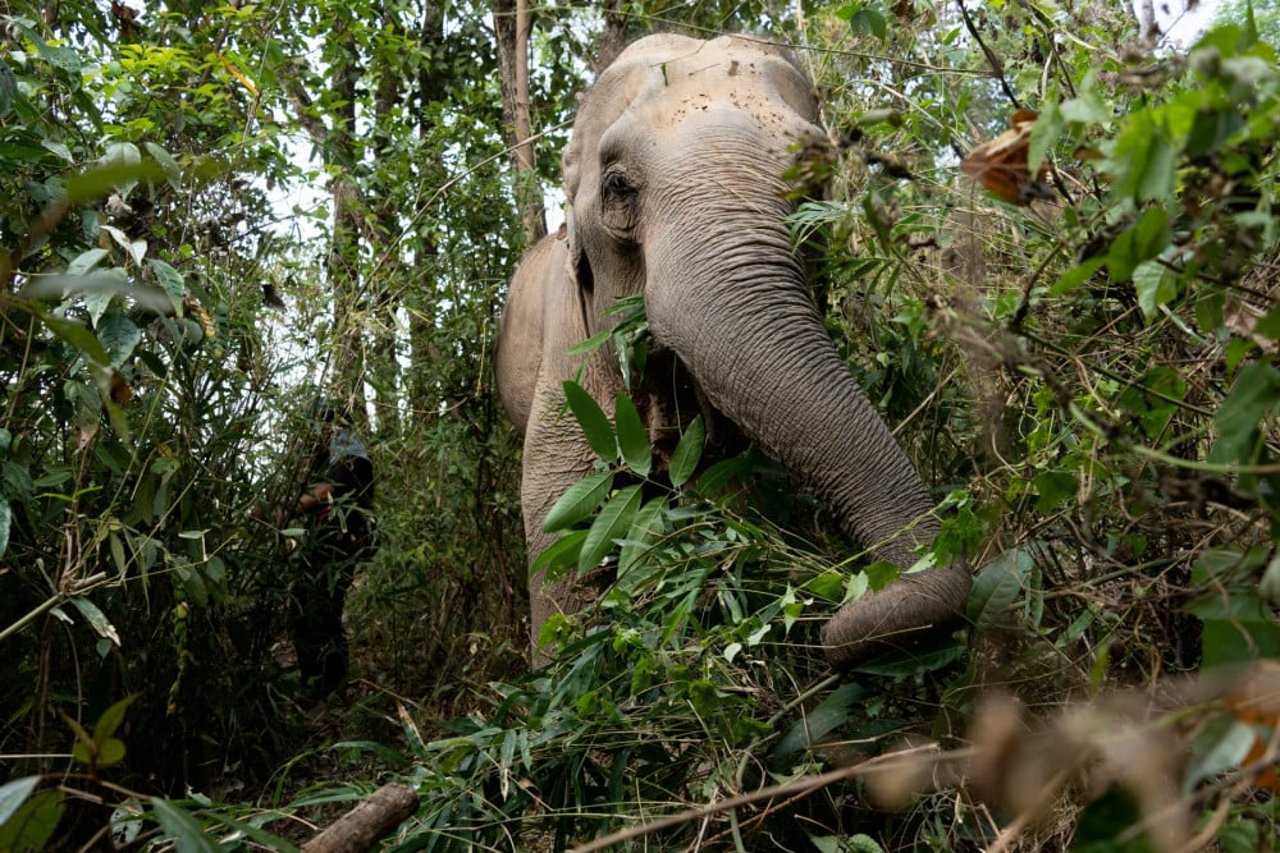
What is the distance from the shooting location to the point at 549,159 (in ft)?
23.4

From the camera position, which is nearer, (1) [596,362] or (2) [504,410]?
(1) [596,362]

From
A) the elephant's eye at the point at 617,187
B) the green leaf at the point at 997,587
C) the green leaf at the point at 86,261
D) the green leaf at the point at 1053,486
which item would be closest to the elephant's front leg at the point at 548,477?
the elephant's eye at the point at 617,187

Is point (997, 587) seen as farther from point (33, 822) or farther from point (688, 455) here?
point (33, 822)

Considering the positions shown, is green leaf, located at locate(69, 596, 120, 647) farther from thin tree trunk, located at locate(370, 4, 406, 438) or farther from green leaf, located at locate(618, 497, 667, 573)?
thin tree trunk, located at locate(370, 4, 406, 438)

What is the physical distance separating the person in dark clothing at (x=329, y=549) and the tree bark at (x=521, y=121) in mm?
1315

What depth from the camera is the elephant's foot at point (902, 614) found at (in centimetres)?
264

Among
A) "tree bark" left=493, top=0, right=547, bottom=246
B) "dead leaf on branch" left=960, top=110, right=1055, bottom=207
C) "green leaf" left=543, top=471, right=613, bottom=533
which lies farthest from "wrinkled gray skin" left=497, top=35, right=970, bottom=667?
"dead leaf on branch" left=960, top=110, right=1055, bottom=207

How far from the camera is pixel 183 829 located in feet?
5.23

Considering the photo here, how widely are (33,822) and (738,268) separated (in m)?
2.38

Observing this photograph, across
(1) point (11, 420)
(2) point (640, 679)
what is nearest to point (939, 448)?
(2) point (640, 679)

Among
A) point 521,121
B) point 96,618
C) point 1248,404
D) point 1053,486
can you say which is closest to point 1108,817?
point 1248,404

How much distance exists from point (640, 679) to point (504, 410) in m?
3.33

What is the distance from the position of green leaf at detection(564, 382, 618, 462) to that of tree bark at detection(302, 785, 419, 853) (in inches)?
32.7

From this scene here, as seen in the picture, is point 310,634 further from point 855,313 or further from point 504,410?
point 855,313
